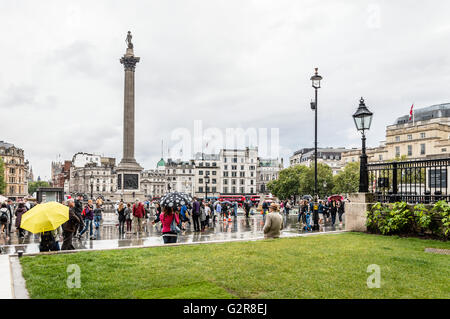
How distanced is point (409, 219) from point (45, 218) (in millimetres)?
12062

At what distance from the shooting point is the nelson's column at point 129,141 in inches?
1998

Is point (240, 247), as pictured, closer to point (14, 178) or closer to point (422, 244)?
point (422, 244)

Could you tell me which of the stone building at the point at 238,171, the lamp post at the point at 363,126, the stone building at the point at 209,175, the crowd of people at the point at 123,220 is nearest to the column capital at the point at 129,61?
the crowd of people at the point at 123,220

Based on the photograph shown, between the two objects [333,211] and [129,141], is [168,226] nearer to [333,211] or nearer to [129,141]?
[333,211]

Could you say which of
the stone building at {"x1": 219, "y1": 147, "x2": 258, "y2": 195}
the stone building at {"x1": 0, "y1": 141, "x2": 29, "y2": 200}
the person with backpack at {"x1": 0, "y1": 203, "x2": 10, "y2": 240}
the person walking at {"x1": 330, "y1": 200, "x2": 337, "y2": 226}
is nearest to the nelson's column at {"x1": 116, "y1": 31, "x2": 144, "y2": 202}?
the person with backpack at {"x1": 0, "y1": 203, "x2": 10, "y2": 240}

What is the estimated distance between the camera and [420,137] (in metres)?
81.2

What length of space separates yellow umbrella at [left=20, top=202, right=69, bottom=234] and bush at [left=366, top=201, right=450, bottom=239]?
437 inches

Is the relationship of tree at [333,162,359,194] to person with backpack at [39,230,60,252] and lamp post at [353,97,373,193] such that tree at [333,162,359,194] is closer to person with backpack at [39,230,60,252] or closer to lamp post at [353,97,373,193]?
lamp post at [353,97,373,193]

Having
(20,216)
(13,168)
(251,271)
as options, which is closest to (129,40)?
(20,216)

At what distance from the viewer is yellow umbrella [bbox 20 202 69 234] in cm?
970

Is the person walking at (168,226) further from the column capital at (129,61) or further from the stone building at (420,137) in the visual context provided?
the stone building at (420,137)

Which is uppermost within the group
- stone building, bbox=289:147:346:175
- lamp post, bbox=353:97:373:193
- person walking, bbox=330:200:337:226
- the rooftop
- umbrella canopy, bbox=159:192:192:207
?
the rooftop
